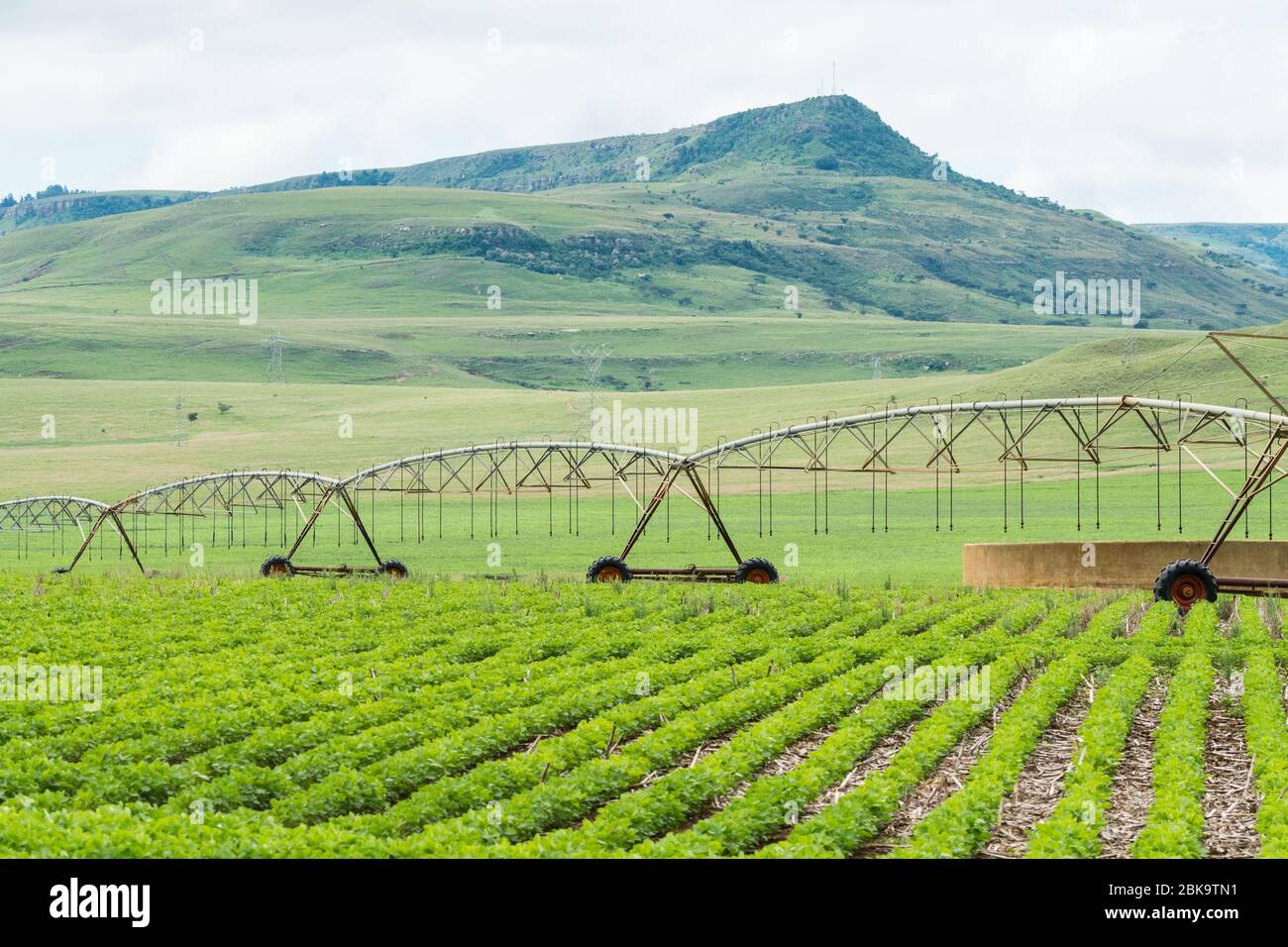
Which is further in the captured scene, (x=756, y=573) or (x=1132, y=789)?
(x=756, y=573)

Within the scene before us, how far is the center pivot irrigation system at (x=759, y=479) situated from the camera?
4447 cm

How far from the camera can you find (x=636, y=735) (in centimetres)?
2358

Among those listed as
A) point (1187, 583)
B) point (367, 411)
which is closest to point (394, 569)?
point (1187, 583)

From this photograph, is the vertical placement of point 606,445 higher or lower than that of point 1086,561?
higher

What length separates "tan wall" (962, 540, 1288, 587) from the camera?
2021 inches

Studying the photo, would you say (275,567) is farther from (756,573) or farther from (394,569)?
(756,573)

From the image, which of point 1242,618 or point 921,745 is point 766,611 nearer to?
point 1242,618

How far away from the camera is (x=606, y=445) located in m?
56.9

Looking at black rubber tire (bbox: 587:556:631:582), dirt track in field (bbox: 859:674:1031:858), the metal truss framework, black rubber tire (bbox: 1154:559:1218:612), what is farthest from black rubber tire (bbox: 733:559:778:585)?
dirt track in field (bbox: 859:674:1031:858)

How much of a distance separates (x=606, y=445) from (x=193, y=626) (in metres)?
22.6

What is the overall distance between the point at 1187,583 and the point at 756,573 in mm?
14560

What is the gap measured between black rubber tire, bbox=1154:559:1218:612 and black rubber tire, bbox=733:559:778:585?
43.7 feet
